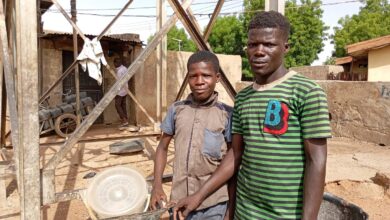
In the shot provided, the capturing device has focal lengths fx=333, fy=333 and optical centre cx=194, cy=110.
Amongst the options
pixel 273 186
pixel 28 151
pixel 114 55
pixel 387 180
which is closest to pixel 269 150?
pixel 273 186

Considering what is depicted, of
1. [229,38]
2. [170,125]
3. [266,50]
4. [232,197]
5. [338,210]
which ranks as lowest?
[338,210]

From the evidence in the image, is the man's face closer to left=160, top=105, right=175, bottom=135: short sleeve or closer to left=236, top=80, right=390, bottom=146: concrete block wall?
left=160, top=105, right=175, bottom=135: short sleeve

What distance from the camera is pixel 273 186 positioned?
50.1 inches

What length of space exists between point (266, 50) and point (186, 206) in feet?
2.61

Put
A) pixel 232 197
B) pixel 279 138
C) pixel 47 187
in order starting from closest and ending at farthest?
pixel 279 138 → pixel 232 197 → pixel 47 187

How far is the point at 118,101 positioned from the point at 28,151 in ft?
19.9

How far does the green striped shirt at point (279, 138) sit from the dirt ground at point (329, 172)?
7.59 feet

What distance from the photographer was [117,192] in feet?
6.57

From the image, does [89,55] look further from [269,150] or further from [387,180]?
[387,180]

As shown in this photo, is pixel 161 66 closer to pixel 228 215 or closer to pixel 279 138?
pixel 228 215

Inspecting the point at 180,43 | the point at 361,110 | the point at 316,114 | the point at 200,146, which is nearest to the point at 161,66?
the point at 200,146

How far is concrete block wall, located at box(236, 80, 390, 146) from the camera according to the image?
19.0ft

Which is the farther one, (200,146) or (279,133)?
(200,146)

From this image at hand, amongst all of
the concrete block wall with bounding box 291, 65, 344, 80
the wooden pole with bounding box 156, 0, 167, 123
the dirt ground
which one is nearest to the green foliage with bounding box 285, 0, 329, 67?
the concrete block wall with bounding box 291, 65, 344, 80
